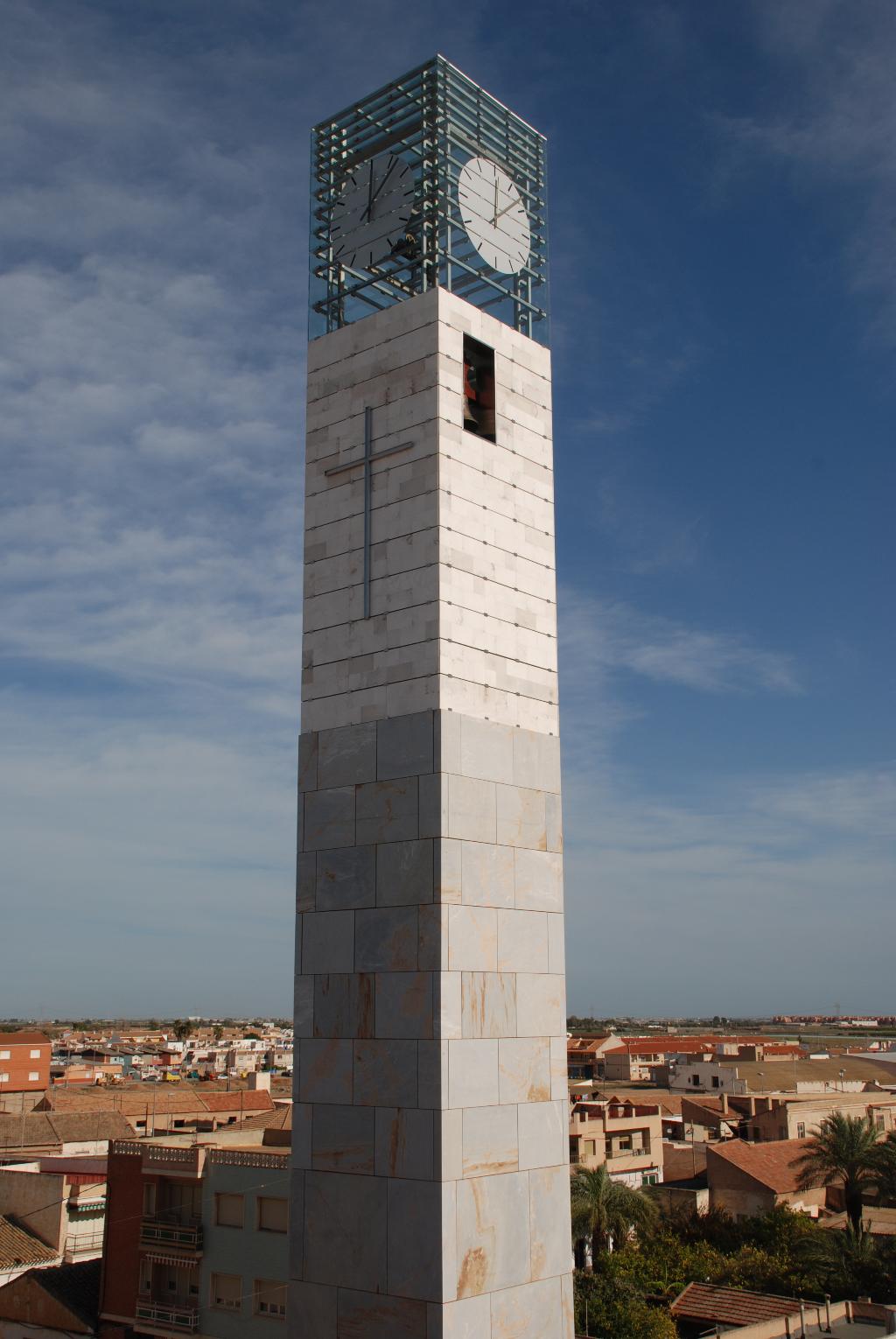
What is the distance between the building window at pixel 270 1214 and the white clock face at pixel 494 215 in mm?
31896

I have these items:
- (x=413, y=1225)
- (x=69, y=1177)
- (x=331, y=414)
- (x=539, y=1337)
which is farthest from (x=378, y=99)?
(x=69, y=1177)

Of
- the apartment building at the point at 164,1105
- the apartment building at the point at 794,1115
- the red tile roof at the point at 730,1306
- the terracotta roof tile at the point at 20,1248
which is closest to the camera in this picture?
the red tile roof at the point at 730,1306

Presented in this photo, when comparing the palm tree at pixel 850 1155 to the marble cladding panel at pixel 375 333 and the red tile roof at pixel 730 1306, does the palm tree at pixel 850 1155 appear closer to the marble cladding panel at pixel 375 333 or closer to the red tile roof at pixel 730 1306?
the red tile roof at pixel 730 1306

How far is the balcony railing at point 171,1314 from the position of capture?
4081cm

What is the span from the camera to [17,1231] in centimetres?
4953

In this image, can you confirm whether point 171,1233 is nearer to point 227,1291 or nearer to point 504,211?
point 227,1291

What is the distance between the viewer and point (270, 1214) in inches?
1566

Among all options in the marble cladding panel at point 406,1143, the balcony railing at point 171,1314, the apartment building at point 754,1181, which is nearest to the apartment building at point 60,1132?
the balcony railing at point 171,1314

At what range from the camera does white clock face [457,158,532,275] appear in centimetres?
1934

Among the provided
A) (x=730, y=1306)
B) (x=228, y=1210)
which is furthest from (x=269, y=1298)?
(x=730, y=1306)

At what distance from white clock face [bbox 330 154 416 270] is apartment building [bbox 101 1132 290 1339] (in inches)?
1196

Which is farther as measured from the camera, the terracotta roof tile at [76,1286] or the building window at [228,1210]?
the terracotta roof tile at [76,1286]

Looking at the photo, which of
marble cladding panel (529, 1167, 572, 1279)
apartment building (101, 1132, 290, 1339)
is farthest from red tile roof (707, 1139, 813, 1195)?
marble cladding panel (529, 1167, 572, 1279)

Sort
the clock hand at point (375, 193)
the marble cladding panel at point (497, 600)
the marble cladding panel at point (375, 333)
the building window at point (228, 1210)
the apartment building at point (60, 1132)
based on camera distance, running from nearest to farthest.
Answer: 1. the marble cladding panel at point (497, 600)
2. the marble cladding panel at point (375, 333)
3. the clock hand at point (375, 193)
4. the building window at point (228, 1210)
5. the apartment building at point (60, 1132)
